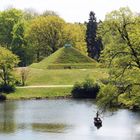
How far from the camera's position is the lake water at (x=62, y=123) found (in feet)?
167

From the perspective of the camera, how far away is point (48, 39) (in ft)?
433

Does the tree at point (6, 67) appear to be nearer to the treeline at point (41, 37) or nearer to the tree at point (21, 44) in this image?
the treeline at point (41, 37)

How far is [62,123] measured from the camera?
59688 mm

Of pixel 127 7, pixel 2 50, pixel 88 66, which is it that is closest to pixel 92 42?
pixel 88 66

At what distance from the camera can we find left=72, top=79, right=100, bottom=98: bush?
3543 inches

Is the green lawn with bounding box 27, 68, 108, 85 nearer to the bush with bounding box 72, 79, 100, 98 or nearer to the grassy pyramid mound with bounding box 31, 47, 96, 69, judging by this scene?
the grassy pyramid mound with bounding box 31, 47, 96, 69

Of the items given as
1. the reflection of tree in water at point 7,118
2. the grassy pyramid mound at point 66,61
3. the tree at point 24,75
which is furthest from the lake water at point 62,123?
the grassy pyramid mound at point 66,61

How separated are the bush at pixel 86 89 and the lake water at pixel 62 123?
9.03 meters

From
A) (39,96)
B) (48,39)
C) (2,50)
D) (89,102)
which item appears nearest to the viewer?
(89,102)

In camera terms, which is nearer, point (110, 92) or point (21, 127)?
point (110, 92)

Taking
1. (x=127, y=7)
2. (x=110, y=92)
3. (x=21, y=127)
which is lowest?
(x=21, y=127)

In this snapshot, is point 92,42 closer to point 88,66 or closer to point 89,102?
point 88,66

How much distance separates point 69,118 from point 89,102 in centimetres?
1897

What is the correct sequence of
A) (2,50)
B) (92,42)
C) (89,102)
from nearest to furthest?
(89,102) < (2,50) < (92,42)
